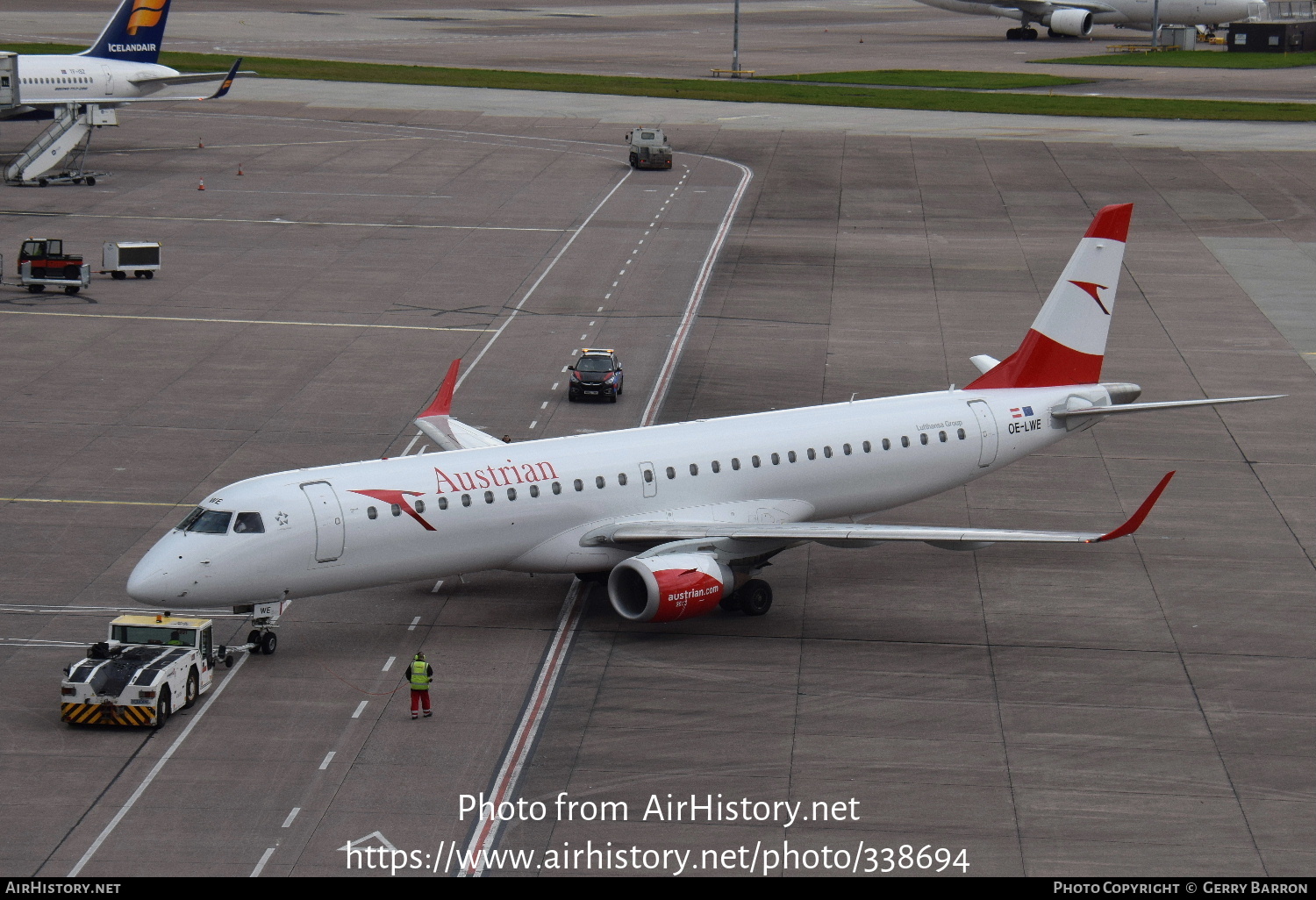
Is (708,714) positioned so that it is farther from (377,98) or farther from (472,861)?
(377,98)

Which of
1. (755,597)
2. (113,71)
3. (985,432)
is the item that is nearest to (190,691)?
(755,597)

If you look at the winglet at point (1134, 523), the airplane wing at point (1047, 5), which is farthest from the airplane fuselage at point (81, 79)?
the airplane wing at point (1047, 5)

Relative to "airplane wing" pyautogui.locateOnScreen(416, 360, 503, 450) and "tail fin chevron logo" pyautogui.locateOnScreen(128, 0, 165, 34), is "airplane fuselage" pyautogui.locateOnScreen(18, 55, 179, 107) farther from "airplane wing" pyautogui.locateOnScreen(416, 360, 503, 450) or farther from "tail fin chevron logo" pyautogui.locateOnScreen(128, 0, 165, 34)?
"airplane wing" pyautogui.locateOnScreen(416, 360, 503, 450)

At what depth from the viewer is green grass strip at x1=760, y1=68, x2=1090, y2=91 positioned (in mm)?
144375

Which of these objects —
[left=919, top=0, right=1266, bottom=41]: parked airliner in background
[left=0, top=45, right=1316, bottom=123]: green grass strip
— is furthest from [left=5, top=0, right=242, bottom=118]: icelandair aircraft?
[left=919, top=0, right=1266, bottom=41]: parked airliner in background

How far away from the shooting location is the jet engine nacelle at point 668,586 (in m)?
37.1

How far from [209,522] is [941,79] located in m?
122

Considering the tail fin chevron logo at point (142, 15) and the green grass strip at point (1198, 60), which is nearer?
the tail fin chevron logo at point (142, 15)

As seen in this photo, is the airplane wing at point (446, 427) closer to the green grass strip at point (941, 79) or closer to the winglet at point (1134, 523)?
the winglet at point (1134, 523)

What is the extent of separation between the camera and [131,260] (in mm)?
74938

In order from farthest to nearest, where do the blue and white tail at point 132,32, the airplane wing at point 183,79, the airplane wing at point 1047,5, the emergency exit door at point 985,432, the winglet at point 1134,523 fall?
the airplane wing at point 1047,5
the airplane wing at point 183,79
the blue and white tail at point 132,32
the emergency exit door at point 985,432
the winglet at point 1134,523

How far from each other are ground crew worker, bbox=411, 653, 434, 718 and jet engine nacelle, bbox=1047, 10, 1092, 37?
161429mm

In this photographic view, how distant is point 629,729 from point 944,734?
6160 mm

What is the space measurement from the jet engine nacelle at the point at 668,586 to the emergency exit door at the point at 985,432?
933cm
